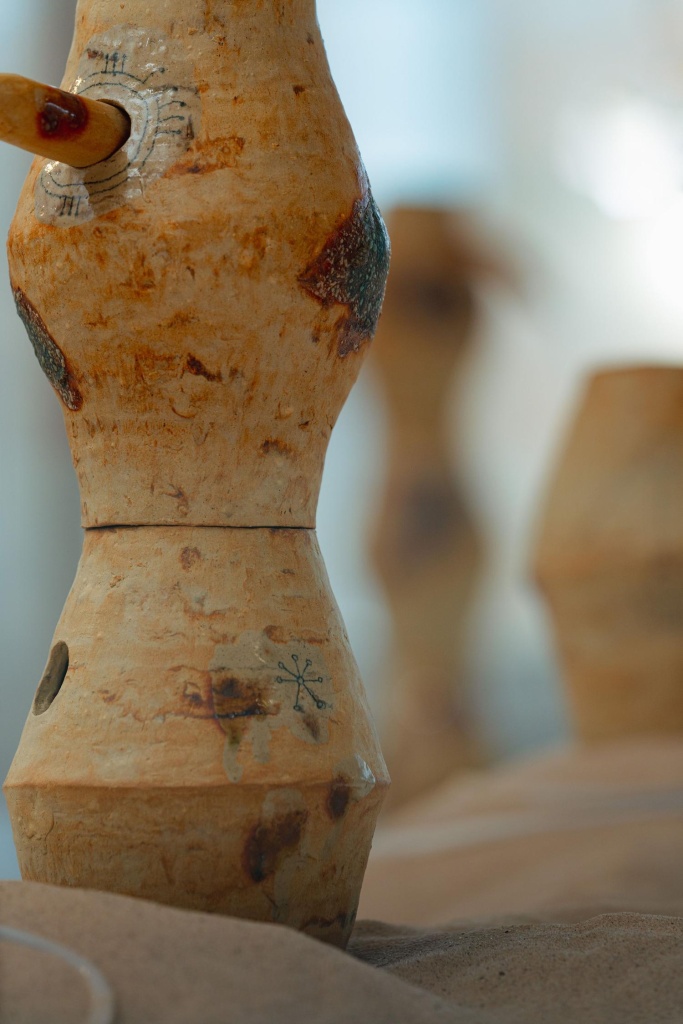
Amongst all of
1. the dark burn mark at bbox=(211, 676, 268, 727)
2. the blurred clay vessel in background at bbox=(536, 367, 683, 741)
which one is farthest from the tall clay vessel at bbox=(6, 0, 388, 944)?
the blurred clay vessel in background at bbox=(536, 367, 683, 741)

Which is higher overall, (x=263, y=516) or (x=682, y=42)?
(x=682, y=42)

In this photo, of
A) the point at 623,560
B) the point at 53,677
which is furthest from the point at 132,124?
the point at 623,560

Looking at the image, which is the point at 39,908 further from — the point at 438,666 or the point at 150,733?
the point at 438,666

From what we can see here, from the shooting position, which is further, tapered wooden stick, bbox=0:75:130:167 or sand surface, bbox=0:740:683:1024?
tapered wooden stick, bbox=0:75:130:167

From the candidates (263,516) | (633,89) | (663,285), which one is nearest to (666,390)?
(663,285)

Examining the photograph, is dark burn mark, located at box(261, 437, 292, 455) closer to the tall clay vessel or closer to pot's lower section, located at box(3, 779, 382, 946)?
the tall clay vessel

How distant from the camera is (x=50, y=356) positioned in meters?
1.71

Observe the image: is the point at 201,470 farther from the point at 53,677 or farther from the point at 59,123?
the point at 59,123

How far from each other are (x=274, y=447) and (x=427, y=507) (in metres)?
4.43

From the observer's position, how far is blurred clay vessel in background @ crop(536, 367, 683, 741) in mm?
4902

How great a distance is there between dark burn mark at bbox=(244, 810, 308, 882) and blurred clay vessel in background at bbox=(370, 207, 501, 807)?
175 inches

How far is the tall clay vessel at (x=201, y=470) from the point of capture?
1542 millimetres

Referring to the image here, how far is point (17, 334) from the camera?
402 cm

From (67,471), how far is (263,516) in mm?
2553
